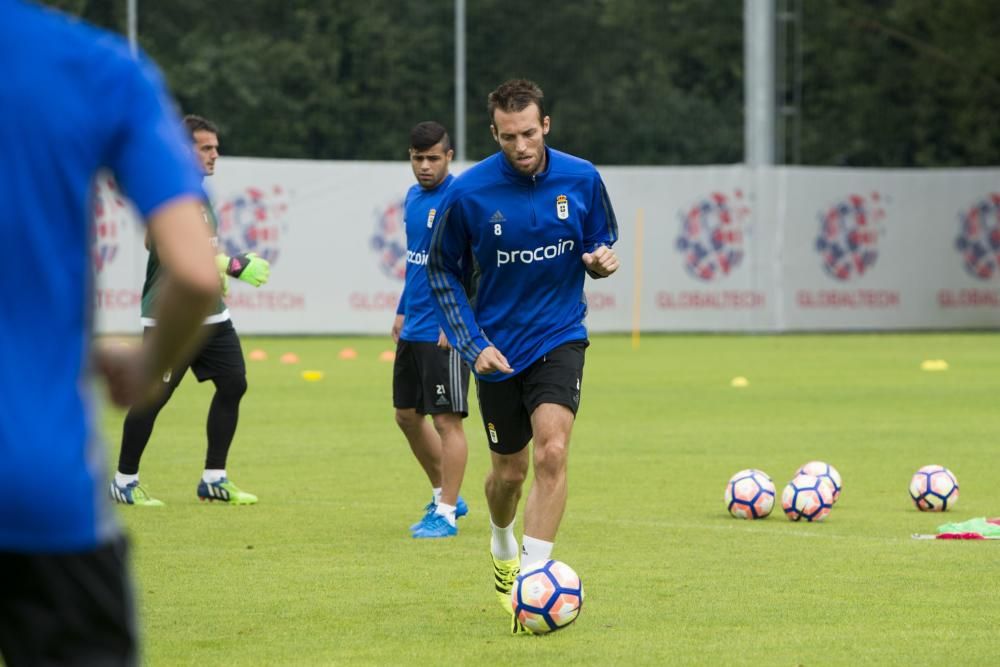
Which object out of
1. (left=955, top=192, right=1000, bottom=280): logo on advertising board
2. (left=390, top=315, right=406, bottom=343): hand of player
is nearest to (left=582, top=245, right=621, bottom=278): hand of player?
(left=390, top=315, right=406, bottom=343): hand of player

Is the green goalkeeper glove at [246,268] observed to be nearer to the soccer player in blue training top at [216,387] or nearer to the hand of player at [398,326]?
the soccer player in blue training top at [216,387]

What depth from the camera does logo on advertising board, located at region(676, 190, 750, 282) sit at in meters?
34.2

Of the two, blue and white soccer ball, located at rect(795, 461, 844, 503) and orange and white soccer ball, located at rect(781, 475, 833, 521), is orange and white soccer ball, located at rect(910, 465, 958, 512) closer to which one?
blue and white soccer ball, located at rect(795, 461, 844, 503)

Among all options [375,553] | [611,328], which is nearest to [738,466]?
[375,553]

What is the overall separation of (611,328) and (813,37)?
8346 mm

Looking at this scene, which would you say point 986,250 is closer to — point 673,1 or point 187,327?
point 673,1

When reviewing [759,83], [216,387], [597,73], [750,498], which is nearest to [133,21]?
[597,73]

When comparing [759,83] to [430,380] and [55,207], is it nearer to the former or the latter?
[430,380]

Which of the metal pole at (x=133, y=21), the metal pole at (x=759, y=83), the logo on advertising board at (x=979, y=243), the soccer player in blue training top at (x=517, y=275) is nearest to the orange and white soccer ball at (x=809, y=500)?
the soccer player in blue training top at (x=517, y=275)

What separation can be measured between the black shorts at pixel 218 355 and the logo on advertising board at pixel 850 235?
2480cm

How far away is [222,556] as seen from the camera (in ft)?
30.3

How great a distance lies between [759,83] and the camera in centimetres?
3553

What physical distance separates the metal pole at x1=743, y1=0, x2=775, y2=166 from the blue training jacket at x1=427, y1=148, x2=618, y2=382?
28082 mm

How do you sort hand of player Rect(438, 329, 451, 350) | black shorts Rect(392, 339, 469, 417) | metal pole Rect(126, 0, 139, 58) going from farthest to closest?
metal pole Rect(126, 0, 139, 58) → black shorts Rect(392, 339, 469, 417) → hand of player Rect(438, 329, 451, 350)
